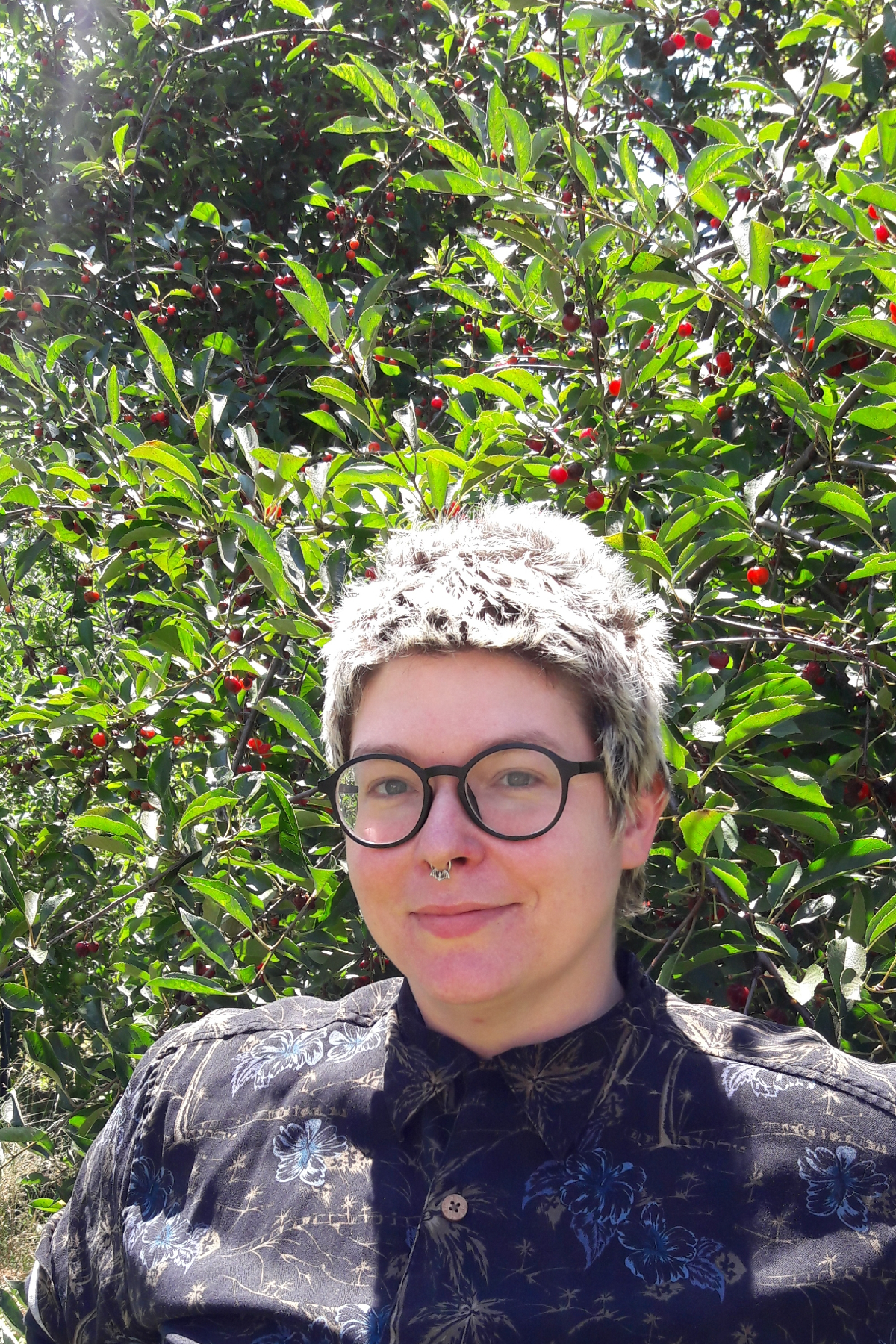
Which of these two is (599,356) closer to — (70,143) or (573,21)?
(573,21)

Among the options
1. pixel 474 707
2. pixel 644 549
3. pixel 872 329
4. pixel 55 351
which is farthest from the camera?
pixel 55 351

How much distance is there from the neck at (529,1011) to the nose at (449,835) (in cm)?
14

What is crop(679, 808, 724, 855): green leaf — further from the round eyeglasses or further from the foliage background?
the round eyeglasses

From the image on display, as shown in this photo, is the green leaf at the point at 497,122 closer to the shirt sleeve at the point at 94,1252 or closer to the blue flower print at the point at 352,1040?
the blue flower print at the point at 352,1040

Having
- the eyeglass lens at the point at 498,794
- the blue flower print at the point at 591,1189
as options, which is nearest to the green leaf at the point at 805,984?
the blue flower print at the point at 591,1189

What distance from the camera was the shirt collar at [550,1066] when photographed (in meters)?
1.04

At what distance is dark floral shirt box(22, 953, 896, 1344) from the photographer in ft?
3.04

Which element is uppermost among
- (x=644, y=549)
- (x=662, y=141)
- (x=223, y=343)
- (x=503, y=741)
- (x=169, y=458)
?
(x=223, y=343)

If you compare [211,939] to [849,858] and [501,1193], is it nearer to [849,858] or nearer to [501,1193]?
[501,1193]

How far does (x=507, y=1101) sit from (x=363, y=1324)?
0.80 feet

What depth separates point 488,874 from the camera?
3.34ft

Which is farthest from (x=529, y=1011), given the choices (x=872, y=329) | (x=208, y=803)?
(x=872, y=329)

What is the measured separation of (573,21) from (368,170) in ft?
7.36

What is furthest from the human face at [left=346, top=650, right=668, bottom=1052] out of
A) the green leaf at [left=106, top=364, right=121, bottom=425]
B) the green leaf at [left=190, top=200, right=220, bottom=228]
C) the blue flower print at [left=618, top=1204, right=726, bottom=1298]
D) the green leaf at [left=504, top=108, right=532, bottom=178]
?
the green leaf at [left=190, top=200, right=220, bottom=228]
